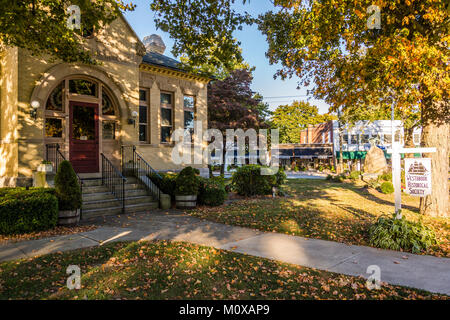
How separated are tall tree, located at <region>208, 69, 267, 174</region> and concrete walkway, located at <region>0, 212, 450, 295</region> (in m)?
12.2

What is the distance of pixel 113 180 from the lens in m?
10.9

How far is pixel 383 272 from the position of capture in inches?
182

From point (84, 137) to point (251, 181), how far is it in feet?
24.3

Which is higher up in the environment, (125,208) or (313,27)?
(313,27)

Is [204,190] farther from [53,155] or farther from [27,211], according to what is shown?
[27,211]

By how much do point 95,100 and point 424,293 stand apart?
11771mm

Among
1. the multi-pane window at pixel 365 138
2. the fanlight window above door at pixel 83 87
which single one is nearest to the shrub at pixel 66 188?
the fanlight window above door at pixel 83 87

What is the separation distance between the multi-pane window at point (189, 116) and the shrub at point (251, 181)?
346 cm

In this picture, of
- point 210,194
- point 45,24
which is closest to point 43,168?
point 45,24

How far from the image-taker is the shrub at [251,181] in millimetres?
Result: 13703

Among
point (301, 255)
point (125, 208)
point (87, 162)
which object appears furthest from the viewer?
point (87, 162)

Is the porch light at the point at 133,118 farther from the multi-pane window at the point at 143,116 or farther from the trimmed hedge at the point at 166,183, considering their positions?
the trimmed hedge at the point at 166,183
